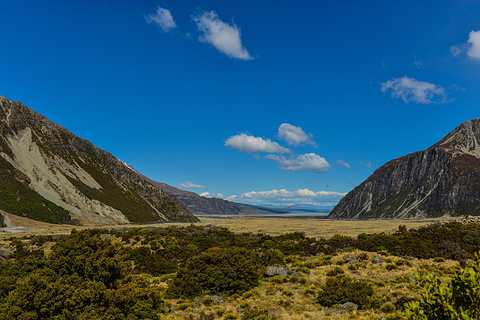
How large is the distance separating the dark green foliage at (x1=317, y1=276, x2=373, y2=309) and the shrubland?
0.06m

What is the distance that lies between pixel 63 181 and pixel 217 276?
10861cm

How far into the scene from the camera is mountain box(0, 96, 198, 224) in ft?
281

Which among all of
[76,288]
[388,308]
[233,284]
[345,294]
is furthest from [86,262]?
[388,308]

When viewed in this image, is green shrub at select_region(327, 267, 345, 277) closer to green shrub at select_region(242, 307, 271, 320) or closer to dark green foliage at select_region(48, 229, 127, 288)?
green shrub at select_region(242, 307, 271, 320)

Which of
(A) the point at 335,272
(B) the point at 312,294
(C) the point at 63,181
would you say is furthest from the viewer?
(C) the point at 63,181

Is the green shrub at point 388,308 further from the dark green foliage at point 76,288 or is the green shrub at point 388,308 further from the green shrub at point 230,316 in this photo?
the dark green foliage at point 76,288

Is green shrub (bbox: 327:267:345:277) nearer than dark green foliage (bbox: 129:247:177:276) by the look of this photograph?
Yes

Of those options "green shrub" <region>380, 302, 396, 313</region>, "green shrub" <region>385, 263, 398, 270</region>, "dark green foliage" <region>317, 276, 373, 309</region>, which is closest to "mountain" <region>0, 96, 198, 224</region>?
"dark green foliage" <region>317, 276, 373, 309</region>

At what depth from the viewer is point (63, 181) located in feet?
342

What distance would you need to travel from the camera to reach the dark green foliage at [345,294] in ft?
53.7

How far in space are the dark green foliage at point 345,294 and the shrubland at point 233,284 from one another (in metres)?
0.06

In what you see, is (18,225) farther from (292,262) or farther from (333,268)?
(333,268)

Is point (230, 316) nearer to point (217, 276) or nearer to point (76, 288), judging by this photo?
point (217, 276)

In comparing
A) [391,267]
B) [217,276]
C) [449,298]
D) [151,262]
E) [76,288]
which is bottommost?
[151,262]
